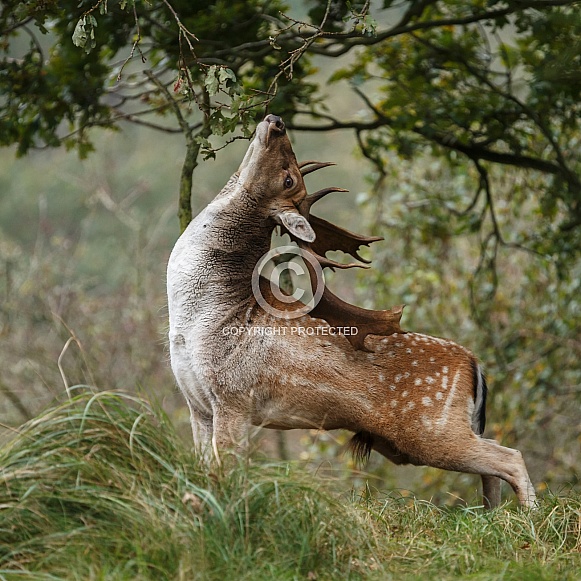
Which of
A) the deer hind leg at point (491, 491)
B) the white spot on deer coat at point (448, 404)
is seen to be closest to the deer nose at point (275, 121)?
the white spot on deer coat at point (448, 404)

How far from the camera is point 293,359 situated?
19.1 ft

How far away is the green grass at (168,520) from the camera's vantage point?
3865 mm

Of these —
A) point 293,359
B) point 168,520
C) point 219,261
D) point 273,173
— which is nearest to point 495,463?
point 293,359

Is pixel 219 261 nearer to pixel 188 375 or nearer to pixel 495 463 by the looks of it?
pixel 188 375

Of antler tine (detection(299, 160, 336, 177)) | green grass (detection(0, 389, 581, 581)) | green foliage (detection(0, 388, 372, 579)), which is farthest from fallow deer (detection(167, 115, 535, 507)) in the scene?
green foliage (detection(0, 388, 372, 579))

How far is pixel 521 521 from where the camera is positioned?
5145mm

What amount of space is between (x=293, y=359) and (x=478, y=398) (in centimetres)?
126

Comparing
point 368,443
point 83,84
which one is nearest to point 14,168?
point 83,84

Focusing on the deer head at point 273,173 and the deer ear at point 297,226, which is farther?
the deer head at point 273,173

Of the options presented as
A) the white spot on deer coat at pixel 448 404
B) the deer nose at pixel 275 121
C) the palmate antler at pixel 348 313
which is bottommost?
the white spot on deer coat at pixel 448 404

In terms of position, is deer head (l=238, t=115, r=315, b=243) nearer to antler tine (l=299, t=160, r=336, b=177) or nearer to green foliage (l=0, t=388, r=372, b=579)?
antler tine (l=299, t=160, r=336, b=177)

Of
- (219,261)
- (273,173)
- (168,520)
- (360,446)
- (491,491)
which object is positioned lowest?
(491,491)

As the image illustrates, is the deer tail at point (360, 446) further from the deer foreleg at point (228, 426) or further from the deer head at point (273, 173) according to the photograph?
the deer head at point (273, 173)

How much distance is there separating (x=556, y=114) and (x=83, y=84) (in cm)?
448
